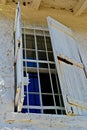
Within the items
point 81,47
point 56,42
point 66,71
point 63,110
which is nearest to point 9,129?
point 63,110

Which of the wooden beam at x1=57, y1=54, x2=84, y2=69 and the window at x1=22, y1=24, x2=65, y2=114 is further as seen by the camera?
the wooden beam at x1=57, y1=54, x2=84, y2=69

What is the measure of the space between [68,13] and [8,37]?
1.70 m

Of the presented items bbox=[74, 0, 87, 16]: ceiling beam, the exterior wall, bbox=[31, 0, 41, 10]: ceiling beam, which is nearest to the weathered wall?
the exterior wall

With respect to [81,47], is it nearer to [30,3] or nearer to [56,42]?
[56,42]

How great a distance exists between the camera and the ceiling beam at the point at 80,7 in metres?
5.51

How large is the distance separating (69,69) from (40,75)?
57 centimetres

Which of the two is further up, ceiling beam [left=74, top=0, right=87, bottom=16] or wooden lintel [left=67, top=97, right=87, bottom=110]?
ceiling beam [left=74, top=0, right=87, bottom=16]

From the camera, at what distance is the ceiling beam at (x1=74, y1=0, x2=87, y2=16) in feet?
18.1

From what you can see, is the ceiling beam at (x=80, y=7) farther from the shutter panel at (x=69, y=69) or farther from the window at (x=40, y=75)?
the window at (x=40, y=75)

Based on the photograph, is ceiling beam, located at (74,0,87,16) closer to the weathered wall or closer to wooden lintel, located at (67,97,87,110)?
the weathered wall

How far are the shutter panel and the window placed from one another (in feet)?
1.00

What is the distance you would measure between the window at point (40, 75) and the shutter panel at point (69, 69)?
0.31 metres

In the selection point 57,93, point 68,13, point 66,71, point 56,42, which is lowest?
point 57,93

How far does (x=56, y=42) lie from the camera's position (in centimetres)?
472
